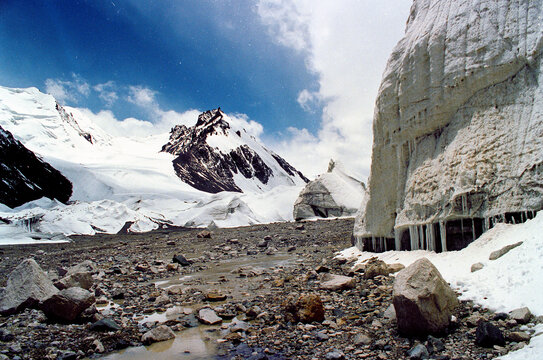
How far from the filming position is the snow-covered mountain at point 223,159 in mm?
118562

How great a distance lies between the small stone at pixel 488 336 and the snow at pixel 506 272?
1.06ft

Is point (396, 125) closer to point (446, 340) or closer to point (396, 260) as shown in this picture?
point (396, 260)

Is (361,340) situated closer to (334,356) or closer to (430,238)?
(334,356)


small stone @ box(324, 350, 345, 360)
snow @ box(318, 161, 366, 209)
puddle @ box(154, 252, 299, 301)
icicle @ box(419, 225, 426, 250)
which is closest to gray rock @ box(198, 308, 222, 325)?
puddle @ box(154, 252, 299, 301)

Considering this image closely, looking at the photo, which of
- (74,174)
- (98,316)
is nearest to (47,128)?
(74,174)

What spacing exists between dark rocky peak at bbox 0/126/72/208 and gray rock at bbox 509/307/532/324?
186ft

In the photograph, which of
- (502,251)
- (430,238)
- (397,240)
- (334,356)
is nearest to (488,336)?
(334,356)

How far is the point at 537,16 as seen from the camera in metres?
7.92

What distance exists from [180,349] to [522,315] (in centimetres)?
519

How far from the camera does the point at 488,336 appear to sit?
14.6 ft

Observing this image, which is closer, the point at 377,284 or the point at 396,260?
the point at 377,284

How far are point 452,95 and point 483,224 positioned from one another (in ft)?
12.1

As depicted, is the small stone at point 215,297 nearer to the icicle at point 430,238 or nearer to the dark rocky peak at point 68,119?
the icicle at point 430,238

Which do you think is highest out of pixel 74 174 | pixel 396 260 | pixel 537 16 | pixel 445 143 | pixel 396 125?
pixel 74 174
